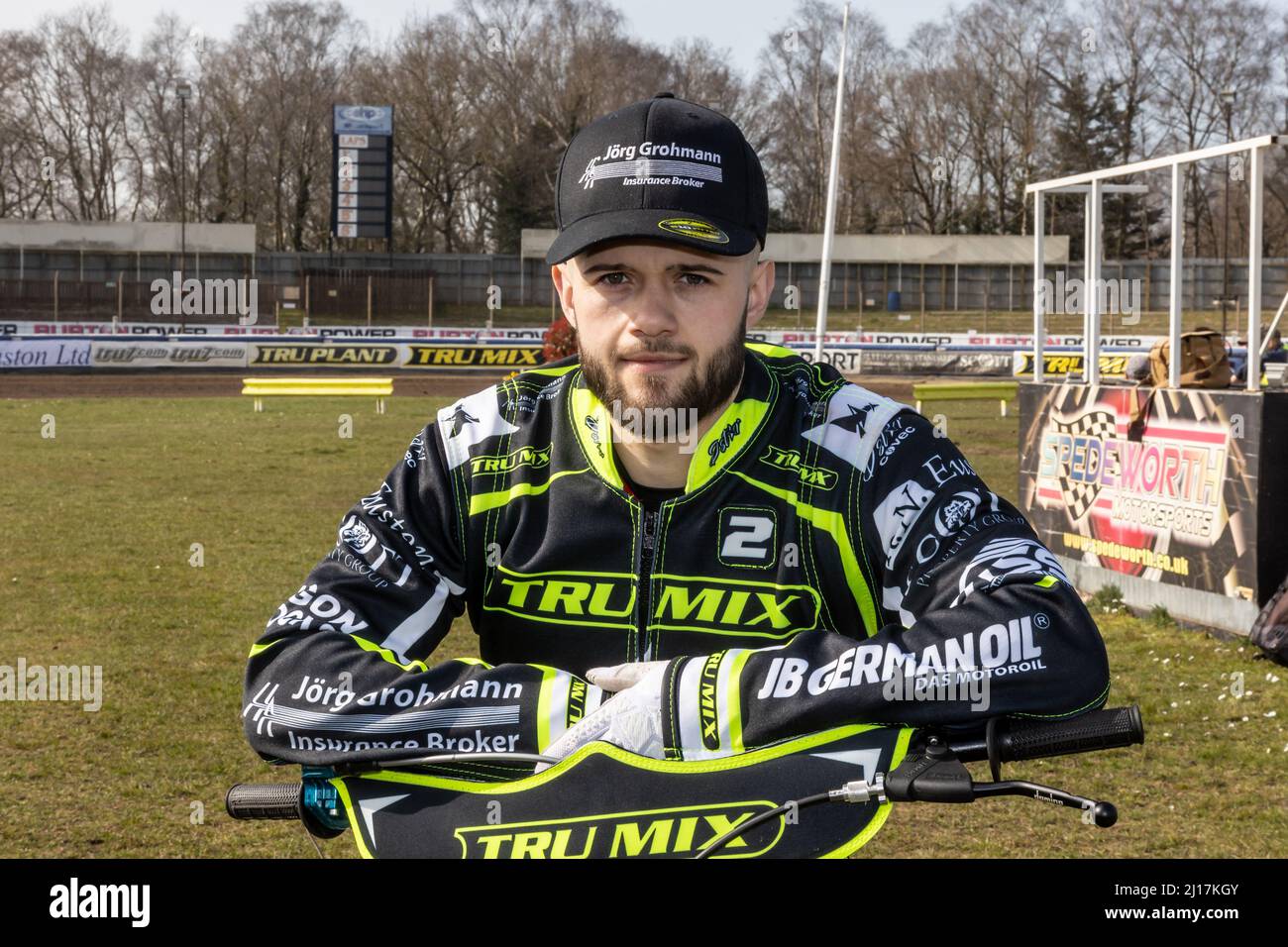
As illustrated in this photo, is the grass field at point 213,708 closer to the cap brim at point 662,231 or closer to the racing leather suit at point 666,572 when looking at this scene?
the racing leather suit at point 666,572

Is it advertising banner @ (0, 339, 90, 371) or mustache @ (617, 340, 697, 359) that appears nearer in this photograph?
mustache @ (617, 340, 697, 359)

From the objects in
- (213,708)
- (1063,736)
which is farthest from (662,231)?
(213,708)

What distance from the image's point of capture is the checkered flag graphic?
10.0m

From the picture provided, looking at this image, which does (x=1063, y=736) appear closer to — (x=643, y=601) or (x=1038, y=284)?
(x=643, y=601)

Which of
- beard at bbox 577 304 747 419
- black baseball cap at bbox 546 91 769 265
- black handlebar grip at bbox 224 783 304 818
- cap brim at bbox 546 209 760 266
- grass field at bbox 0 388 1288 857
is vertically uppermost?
black baseball cap at bbox 546 91 769 265

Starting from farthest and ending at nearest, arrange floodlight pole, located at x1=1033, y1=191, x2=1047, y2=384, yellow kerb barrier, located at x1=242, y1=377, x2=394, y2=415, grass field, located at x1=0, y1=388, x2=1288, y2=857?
yellow kerb barrier, located at x1=242, y1=377, x2=394, y2=415 → floodlight pole, located at x1=1033, y1=191, x2=1047, y2=384 → grass field, located at x1=0, y1=388, x2=1288, y2=857

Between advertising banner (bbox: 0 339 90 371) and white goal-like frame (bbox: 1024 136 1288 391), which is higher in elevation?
advertising banner (bbox: 0 339 90 371)

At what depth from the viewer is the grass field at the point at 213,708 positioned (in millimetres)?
5457

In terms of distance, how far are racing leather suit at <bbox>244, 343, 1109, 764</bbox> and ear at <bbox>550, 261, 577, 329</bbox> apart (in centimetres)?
16

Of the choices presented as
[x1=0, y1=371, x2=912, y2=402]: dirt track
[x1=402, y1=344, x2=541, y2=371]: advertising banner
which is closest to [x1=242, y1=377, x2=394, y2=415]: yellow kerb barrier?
[x1=0, y1=371, x2=912, y2=402]: dirt track

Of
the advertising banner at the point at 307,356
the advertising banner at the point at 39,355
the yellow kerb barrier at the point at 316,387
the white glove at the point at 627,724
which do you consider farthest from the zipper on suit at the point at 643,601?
the advertising banner at the point at 307,356

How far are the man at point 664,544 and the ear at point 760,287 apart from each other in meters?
0.01

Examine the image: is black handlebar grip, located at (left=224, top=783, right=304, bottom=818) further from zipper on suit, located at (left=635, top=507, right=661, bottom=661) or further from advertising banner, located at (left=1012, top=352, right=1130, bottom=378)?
advertising banner, located at (left=1012, top=352, right=1130, bottom=378)
